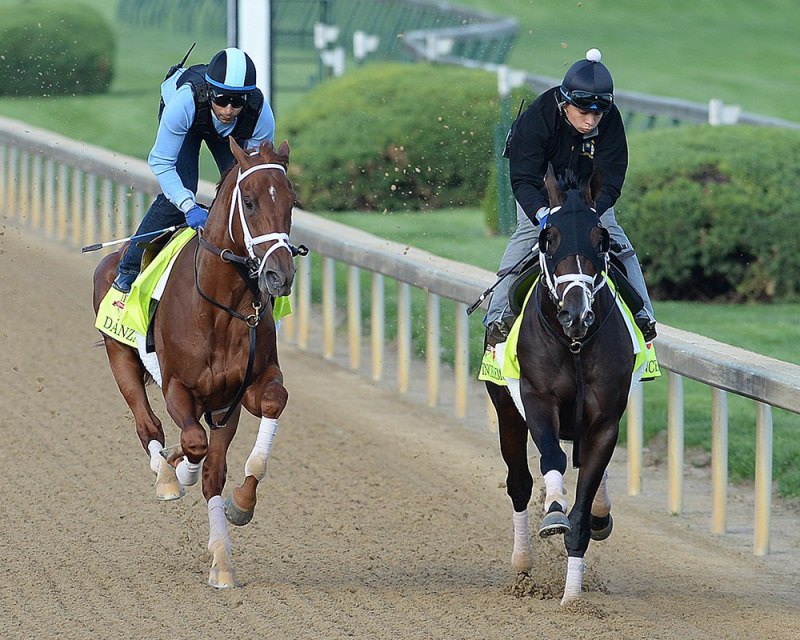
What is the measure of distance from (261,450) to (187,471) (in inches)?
14.5

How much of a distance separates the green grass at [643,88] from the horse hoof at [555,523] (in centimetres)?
229

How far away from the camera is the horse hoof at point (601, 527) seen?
642 cm

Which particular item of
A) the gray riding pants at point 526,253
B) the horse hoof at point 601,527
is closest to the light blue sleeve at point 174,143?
the gray riding pants at point 526,253

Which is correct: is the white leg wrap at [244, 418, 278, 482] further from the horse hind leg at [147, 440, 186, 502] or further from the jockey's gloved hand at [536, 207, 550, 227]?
the jockey's gloved hand at [536, 207, 550, 227]

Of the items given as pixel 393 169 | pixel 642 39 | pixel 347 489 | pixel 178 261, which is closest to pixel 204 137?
pixel 178 261

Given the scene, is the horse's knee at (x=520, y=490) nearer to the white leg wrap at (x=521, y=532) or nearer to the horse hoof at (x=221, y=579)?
the white leg wrap at (x=521, y=532)

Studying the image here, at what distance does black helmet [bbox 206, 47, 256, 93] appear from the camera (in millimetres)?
6148

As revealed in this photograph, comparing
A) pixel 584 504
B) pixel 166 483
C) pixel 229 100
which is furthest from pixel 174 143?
pixel 584 504

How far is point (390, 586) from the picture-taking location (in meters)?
6.11

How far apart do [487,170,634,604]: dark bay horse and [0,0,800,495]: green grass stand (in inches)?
81.3

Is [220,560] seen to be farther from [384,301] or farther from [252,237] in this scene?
[384,301]

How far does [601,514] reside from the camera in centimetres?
641

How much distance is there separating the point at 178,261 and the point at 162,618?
1.51 metres

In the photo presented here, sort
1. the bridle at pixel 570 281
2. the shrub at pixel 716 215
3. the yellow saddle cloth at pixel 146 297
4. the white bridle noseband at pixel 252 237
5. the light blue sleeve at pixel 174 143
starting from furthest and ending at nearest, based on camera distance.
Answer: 1. the shrub at pixel 716 215
2. the yellow saddle cloth at pixel 146 297
3. the light blue sleeve at pixel 174 143
4. the white bridle noseband at pixel 252 237
5. the bridle at pixel 570 281
